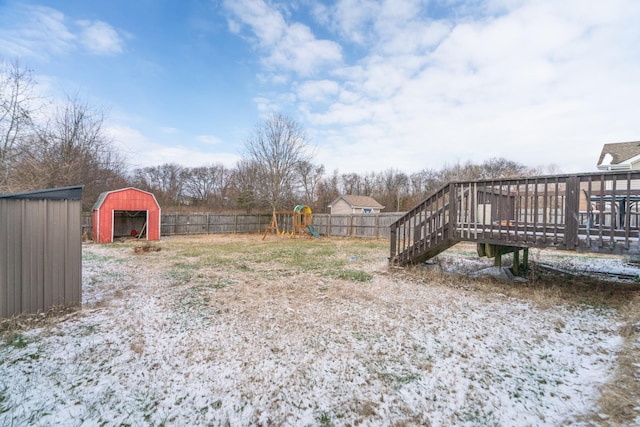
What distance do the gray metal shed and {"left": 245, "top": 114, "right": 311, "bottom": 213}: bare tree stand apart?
1637 cm

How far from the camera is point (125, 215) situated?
50.1 ft

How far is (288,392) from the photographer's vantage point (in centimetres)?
227

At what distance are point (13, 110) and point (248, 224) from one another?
519 inches

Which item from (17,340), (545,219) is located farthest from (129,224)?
(545,219)

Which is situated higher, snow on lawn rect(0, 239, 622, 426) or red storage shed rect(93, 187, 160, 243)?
red storage shed rect(93, 187, 160, 243)

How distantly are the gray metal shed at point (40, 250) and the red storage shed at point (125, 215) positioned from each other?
1085cm

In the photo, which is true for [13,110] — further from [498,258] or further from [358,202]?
[358,202]

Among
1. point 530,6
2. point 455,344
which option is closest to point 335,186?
point 530,6

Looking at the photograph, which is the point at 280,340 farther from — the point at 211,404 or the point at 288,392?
the point at 211,404

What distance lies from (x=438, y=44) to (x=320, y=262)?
775 centimetres

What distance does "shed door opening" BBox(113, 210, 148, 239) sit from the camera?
1502 cm

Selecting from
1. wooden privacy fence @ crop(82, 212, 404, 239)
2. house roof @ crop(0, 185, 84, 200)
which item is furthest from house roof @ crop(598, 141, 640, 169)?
house roof @ crop(0, 185, 84, 200)

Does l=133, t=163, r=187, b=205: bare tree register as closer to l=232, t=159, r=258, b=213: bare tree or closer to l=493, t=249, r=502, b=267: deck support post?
l=232, t=159, r=258, b=213: bare tree

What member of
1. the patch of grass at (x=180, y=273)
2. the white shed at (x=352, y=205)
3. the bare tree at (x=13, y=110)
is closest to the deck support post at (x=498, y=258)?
the patch of grass at (x=180, y=273)
